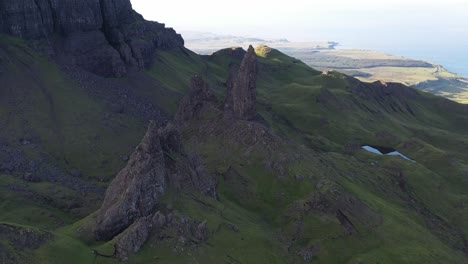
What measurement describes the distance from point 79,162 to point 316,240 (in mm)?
101275

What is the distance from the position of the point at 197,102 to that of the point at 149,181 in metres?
84.1

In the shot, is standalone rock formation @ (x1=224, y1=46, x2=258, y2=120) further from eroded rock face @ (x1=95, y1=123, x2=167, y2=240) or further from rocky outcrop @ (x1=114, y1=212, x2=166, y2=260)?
rocky outcrop @ (x1=114, y1=212, x2=166, y2=260)

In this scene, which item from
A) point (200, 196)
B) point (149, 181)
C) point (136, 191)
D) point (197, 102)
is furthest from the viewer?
point (197, 102)

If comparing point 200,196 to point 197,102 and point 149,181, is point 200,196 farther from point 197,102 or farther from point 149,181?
point 197,102

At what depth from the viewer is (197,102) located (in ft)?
621

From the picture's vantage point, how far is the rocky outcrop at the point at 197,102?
188m

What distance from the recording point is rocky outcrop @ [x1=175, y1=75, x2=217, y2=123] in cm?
18825

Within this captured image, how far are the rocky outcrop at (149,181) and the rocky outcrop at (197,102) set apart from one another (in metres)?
53.7

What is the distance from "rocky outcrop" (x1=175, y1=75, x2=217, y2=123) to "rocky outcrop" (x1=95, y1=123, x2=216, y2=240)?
53679 millimetres

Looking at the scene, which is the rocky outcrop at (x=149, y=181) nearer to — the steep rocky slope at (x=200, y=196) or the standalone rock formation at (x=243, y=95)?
the steep rocky slope at (x=200, y=196)

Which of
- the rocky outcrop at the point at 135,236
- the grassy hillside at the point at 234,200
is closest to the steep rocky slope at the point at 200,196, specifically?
the rocky outcrop at the point at 135,236

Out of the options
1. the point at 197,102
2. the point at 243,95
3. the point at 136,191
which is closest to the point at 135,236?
the point at 136,191

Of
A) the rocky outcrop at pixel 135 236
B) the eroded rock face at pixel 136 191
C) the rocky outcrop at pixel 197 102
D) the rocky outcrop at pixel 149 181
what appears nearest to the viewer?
the rocky outcrop at pixel 135 236

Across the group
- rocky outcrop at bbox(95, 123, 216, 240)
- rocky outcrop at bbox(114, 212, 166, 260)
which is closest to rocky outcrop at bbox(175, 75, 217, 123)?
rocky outcrop at bbox(95, 123, 216, 240)
